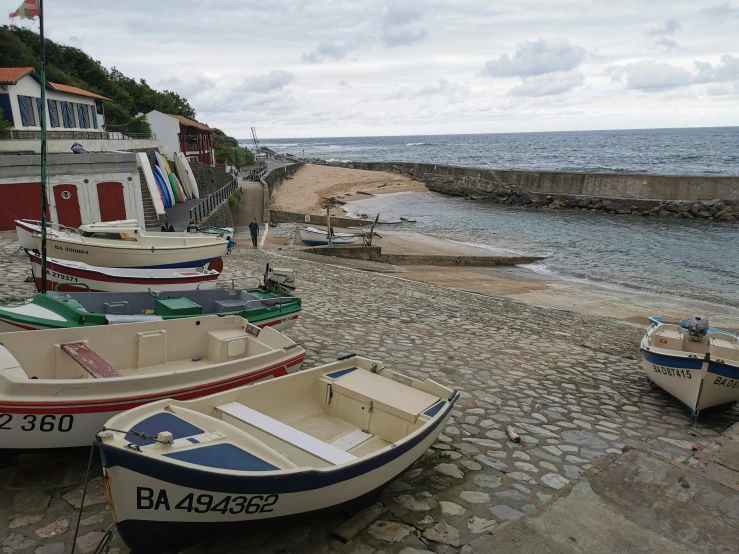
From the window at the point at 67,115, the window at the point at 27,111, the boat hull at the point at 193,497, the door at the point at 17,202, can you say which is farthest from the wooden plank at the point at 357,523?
the window at the point at 67,115

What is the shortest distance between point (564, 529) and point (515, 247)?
104 ft

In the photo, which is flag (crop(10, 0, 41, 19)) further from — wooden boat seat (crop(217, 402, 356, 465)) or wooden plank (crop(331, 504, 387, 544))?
wooden plank (crop(331, 504, 387, 544))

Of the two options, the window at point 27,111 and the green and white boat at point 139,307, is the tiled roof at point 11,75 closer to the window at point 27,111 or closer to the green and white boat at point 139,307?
the window at point 27,111

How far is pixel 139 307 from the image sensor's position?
8133 millimetres

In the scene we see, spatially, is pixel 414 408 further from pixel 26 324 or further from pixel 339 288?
pixel 339 288

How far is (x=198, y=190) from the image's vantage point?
4009cm

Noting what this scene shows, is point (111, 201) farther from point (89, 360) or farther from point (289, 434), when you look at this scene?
point (289, 434)

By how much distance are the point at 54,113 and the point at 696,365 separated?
112 ft

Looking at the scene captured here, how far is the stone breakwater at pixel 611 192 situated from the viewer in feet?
146

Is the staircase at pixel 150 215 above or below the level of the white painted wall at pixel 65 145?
below

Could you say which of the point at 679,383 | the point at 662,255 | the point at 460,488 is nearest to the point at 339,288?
the point at 679,383

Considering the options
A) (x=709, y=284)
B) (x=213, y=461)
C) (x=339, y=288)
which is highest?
(x=213, y=461)

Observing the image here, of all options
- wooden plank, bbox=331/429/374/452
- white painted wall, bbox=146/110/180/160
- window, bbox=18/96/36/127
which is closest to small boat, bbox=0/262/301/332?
wooden plank, bbox=331/429/374/452

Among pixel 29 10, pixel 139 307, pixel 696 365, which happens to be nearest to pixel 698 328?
pixel 696 365
